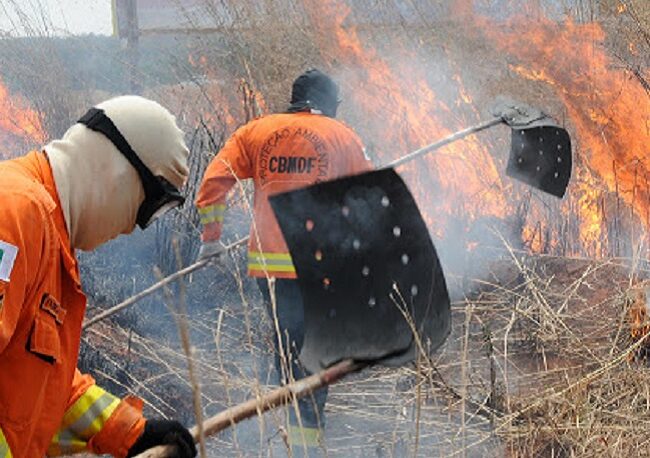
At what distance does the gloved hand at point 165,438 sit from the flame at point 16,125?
7666mm

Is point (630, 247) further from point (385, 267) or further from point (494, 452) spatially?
point (385, 267)

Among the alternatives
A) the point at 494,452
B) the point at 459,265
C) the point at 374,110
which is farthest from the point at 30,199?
the point at 374,110

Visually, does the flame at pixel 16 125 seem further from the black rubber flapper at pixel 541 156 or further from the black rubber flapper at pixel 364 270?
the black rubber flapper at pixel 364 270

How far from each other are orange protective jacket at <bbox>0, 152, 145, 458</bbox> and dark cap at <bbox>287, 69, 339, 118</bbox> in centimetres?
311

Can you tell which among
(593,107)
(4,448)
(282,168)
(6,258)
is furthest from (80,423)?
(593,107)

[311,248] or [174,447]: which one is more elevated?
[311,248]

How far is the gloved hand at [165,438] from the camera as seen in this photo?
94.0 inches

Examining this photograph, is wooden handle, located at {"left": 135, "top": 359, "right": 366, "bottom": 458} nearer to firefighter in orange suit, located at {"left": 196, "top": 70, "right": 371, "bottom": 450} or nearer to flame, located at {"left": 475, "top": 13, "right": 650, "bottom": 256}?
firefighter in orange suit, located at {"left": 196, "top": 70, "right": 371, "bottom": 450}

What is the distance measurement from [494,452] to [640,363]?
1163mm

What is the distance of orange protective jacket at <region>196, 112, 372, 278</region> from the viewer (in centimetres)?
496

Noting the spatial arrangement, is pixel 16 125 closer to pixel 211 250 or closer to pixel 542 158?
pixel 211 250

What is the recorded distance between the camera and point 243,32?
1035cm

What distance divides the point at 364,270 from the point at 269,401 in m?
0.47

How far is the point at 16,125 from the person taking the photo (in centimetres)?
1034
